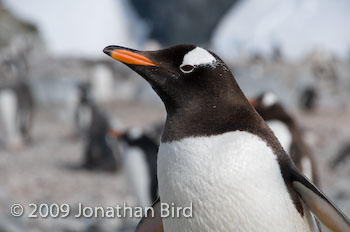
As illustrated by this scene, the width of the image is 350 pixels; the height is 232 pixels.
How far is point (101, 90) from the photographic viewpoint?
45.6 ft

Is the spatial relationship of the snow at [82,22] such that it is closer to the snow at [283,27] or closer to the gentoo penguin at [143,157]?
the snow at [283,27]

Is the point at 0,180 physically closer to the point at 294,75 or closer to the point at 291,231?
the point at 291,231

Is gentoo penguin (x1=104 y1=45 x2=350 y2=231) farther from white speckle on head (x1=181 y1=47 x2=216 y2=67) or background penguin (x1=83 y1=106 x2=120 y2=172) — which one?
background penguin (x1=83 y1=106 x2=120 y2=172)

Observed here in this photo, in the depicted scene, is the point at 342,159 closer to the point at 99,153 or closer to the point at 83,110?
the point at 99,153

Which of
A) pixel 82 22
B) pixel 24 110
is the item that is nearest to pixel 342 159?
pixel 24 110

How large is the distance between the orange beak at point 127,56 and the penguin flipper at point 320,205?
0.45 metres

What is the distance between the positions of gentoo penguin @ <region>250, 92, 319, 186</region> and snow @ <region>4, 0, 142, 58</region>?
29691 mm

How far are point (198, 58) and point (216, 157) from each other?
243 mm

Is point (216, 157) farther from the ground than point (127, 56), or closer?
closer

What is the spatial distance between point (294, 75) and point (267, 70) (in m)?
0.81

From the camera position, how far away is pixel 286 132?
11.7 feet

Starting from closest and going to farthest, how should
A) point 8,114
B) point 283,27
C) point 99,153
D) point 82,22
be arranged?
point 99,153, point 8,114, point 283,27, point 82,22

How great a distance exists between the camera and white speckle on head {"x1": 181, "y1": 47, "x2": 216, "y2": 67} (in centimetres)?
Result: 147

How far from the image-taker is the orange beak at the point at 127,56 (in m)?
1.45
